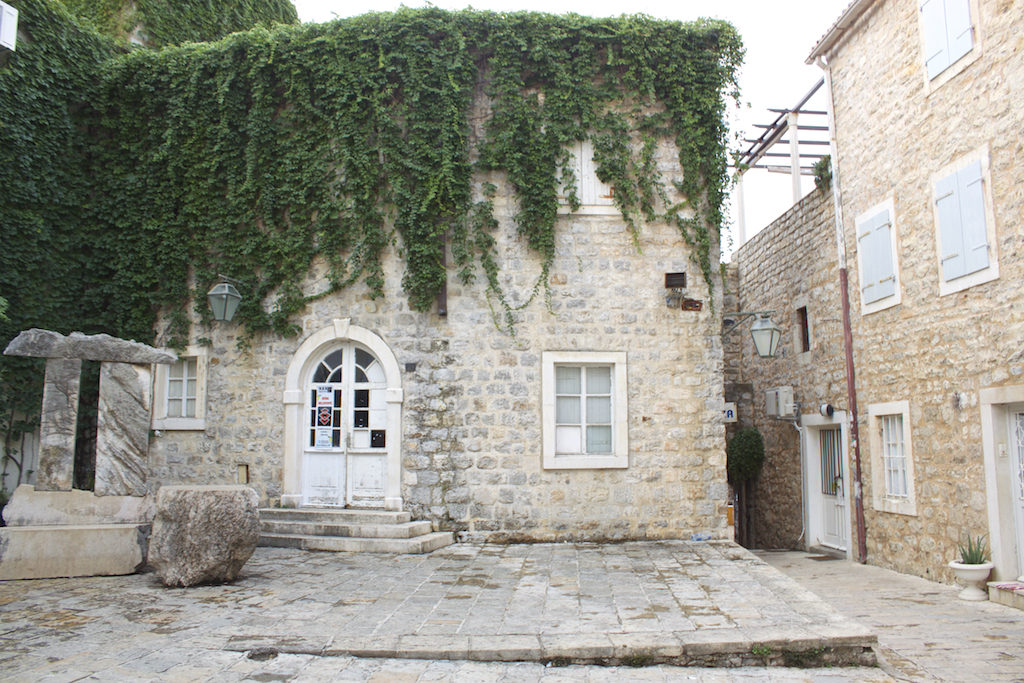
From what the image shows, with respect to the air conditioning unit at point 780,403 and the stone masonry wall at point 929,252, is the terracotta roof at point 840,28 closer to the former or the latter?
the stone masonry wall at point 929,252

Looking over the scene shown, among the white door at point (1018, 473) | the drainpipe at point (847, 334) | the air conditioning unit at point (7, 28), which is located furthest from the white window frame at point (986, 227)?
the air conditioning unit at point (7, 28)

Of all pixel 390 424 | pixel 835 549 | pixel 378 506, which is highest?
pixel 390 424

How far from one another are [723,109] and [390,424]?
572 centimetres

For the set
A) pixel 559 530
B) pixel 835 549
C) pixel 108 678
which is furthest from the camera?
pixel 835 549

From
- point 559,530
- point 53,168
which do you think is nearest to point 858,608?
point 559,530

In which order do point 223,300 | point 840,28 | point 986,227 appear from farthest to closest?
point 840,28
point 223,300
point 986,227

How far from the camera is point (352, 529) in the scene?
8.15 metres

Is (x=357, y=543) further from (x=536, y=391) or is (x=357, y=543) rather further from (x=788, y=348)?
(x=788, y=348)

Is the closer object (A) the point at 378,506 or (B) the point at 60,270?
(A) the point at 378,506

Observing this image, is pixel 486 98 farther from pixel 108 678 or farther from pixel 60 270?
pixel 108 678

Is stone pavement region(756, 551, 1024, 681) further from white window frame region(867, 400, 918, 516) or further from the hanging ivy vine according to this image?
the hanging ivy vine

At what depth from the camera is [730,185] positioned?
A: 9094mm

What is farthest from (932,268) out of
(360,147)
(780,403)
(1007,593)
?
(360,147)

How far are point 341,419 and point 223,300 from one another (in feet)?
6.58
